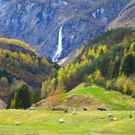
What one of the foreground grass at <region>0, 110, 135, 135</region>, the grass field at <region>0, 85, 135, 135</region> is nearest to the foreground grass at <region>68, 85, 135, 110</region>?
the grass field at <region>0, 85, 135, 135</region>

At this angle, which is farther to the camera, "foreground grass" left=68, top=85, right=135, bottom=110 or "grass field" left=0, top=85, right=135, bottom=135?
"foreground grass" left=68, top=85, right=135, bottom=110

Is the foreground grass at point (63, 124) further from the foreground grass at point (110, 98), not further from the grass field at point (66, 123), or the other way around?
the foreground grass at point (110, 98)

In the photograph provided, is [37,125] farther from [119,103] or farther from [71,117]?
[119,103]

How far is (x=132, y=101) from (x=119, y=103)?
10.4 m

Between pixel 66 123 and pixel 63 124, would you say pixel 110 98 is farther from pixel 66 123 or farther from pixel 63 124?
pixel 63 124

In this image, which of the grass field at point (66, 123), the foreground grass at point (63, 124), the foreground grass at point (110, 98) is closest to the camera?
the foreground grass at point (63, 124)

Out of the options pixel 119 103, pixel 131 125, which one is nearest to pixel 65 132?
pixel 131 125

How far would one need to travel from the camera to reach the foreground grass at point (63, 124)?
90425 mm

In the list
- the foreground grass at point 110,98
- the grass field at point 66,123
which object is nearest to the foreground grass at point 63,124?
the grass field at point 66,123

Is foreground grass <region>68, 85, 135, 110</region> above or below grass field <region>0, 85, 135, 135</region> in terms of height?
below

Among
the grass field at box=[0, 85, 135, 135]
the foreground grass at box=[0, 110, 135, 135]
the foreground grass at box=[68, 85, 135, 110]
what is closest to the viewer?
the foreground grass at box=[0, 110, 135, 135]

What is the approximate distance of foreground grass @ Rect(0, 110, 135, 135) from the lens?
9043 cm

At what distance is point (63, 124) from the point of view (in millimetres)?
103500

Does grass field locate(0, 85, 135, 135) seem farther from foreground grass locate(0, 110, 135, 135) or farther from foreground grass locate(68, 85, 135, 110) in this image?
foreground grass locate(68, 85, 135, 110)
